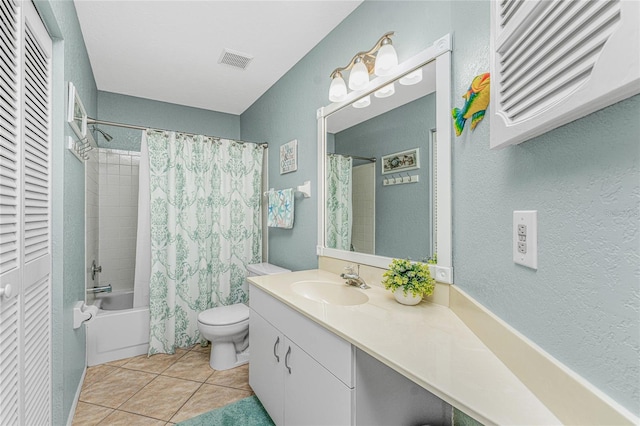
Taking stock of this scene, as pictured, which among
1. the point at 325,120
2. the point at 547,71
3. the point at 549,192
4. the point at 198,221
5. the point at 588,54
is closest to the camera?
the point at 588,54

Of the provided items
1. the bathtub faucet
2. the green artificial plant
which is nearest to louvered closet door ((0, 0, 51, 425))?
the green artificial plant

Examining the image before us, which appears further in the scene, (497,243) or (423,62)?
(423,62)

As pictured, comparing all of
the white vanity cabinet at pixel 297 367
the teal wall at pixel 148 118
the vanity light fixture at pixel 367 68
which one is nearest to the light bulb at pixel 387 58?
the vanity light fixture at pixel 367 68

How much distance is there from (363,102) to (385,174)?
0.47 metres

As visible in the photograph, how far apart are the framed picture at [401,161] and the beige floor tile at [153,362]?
2.23 meters

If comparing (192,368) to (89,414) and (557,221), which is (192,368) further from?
(557,221)

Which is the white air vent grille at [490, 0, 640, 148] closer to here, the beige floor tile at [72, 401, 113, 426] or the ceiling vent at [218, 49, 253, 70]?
the ceiling vent at [218, 49, 253, 70]

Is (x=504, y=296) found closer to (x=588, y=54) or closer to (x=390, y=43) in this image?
(x=588, y=54)

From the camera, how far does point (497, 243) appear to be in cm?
95

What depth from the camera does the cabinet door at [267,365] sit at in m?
1.54

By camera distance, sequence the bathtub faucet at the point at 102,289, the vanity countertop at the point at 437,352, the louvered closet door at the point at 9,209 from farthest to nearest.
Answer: the bathtub faucet at the point at 102,289
the louvered closet door at the point at 9,209
the vanity countertop at the point at 437,352

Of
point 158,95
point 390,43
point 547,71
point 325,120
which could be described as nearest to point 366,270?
point 325,120

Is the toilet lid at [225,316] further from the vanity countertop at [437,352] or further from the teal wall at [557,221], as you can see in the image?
the teal wall at [557,221]

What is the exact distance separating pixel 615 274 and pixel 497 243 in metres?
0.43
